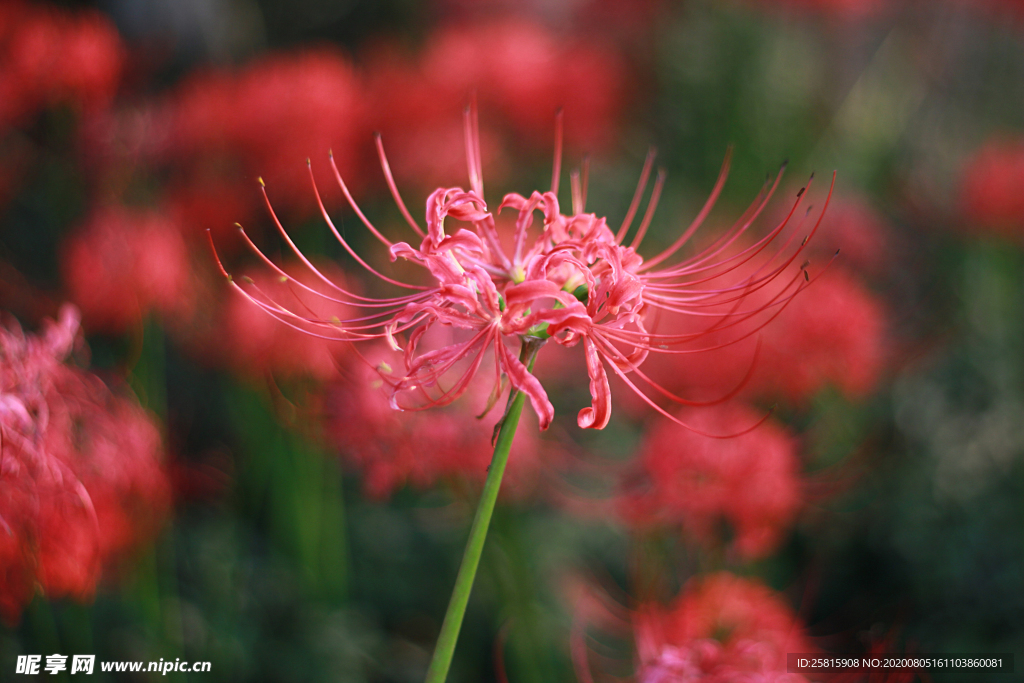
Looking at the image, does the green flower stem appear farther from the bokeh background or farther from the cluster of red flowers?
the cluster of red flowers

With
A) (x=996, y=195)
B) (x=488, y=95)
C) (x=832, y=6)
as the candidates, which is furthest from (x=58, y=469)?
(x=832, y=6)

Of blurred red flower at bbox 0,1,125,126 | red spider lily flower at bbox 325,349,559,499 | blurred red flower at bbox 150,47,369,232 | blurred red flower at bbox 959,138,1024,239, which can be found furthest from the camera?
blurred red flower at bbox 959,138,1024,239

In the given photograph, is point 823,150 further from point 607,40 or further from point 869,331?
point 869,331

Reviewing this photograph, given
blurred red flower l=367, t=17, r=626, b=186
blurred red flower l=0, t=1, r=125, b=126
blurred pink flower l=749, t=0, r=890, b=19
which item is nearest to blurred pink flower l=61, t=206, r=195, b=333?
blurred red flower l=0, t=1, r=125, b=126

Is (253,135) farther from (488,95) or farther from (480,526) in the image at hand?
(480,526)

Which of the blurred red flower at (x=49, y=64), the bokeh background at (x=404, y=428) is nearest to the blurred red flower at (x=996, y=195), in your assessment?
the bokeh background at (x=404, y=428)

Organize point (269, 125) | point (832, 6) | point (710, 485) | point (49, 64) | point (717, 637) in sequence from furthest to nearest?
point (832, 6)
point (269, 125)
point (49, 64)
point (710, 485)
point (717, 637)

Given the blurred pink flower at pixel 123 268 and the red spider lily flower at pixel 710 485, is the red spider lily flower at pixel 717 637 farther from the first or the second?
the blurred pink flower at pixel 123 268

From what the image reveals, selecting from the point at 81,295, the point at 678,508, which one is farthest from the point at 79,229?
the point at 678,508
